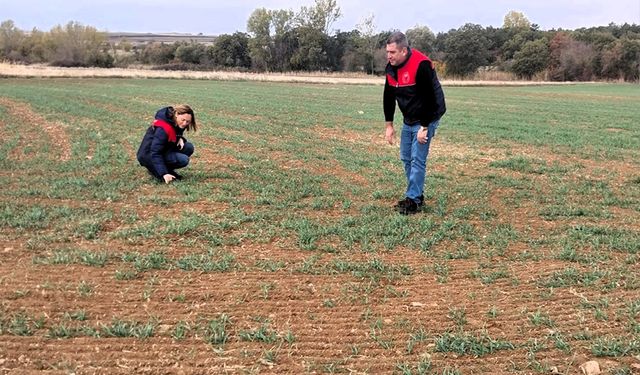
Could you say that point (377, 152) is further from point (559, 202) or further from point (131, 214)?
point (131, 214)

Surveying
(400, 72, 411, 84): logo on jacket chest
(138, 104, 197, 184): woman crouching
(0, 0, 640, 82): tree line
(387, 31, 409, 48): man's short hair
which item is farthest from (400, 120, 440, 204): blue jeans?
(0, 0, 640, 82): tree line

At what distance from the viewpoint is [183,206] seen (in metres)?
6.42

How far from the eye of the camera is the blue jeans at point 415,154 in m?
6.17

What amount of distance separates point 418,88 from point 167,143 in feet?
11.9

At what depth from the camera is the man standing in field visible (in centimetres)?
587

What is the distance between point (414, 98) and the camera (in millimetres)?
6031

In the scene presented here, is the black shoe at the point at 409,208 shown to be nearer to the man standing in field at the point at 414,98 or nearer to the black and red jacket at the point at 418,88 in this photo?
the man standing in field at the point at 414,98

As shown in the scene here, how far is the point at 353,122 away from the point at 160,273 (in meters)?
13.4

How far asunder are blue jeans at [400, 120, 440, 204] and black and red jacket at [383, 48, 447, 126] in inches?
6.0

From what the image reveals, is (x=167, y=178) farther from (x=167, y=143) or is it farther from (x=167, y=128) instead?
(x=167, y=128)

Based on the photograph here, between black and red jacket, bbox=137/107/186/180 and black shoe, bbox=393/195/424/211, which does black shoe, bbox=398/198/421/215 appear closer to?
black shoe, bbox=393/195/424/211

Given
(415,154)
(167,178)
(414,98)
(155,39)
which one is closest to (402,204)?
(415,154)

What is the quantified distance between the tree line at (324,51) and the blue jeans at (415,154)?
228 feet

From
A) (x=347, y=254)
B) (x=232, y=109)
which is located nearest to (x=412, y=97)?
(x=347, y=254)
